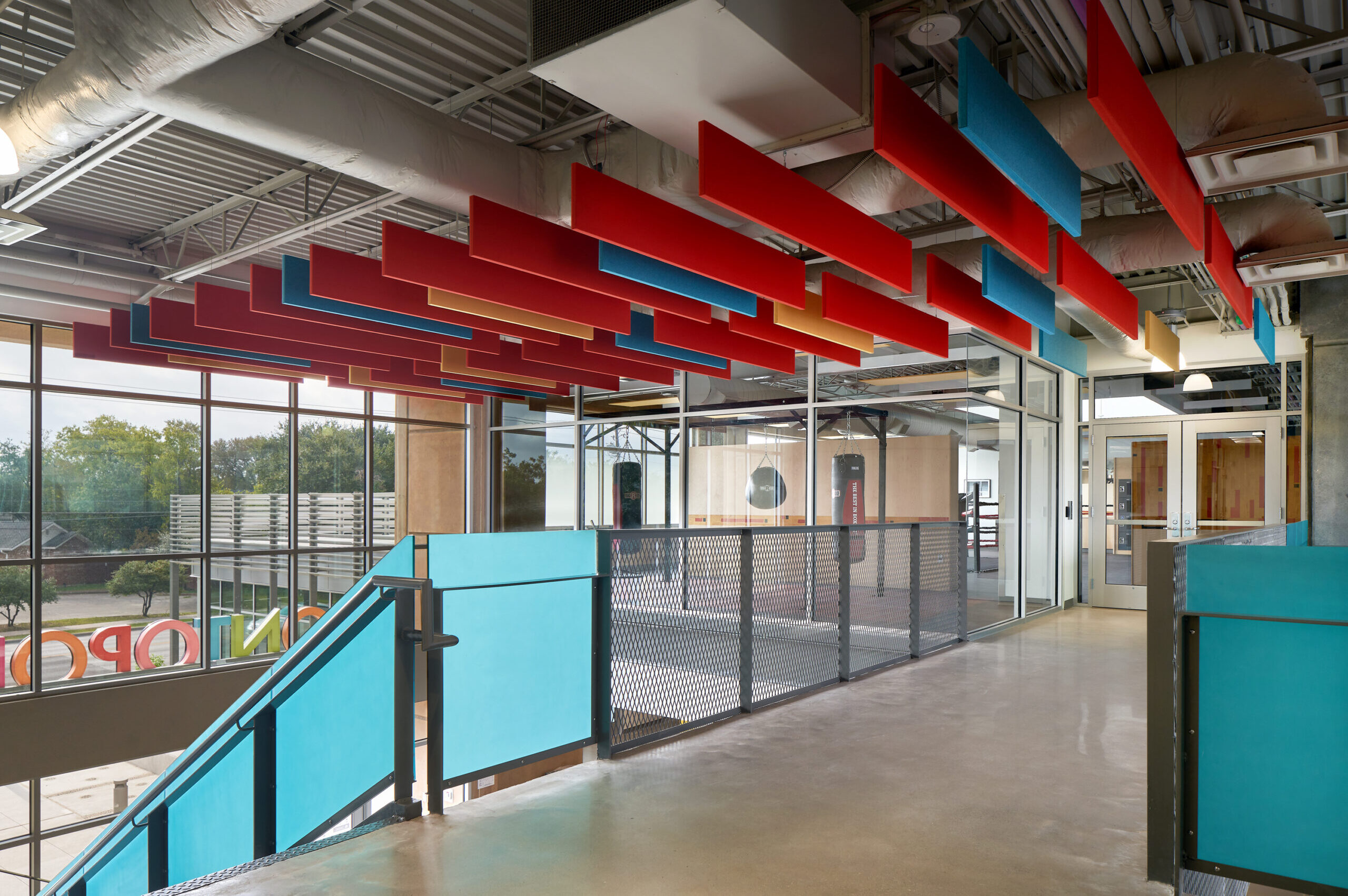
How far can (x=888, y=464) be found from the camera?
9.50 meters

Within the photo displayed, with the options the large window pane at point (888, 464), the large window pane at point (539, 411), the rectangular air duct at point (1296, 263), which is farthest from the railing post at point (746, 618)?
the large window pane at point (539, 411)

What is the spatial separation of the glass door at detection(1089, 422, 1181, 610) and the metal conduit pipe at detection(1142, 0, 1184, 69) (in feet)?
24.6

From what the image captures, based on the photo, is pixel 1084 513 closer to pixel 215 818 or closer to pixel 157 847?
pixel 215 818

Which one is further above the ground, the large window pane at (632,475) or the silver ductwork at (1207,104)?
the silver ductwork at (1207,104)

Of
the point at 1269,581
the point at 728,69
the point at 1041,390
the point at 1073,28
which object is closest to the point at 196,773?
the point at 728,69

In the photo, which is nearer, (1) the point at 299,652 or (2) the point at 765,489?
(1) the point at 299,652

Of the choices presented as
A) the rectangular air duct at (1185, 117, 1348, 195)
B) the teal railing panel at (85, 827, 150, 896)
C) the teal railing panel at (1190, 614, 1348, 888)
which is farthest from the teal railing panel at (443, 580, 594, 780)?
the rectangular air duct at (1185, 117, 1348, 195)

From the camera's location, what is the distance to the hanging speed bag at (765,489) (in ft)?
34.3

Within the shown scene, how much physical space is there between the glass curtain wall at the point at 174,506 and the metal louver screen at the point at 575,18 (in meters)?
8.69

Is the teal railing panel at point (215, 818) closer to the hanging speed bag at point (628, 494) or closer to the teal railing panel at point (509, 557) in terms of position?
the teal railing panel at point (509, 557)

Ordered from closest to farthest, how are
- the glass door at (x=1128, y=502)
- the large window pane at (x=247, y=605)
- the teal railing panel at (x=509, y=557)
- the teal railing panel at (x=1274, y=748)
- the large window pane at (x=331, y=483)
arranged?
the teal railing panel at (x=1274, y=748), the teal railing panel at (x=509, y=557), the large window pane at (x=247, y=605), the glass door at (x=1128, y=502), the large window pane at (x=331, y=483)

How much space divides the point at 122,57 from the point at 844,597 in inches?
210

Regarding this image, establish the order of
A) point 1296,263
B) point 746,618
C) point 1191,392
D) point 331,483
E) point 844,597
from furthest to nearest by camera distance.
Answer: point 331,483, point 1191,392, point 844,597, point 1296,263, point 746,618

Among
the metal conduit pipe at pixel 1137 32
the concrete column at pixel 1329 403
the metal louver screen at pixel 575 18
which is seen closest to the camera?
the metal louver screen at pixel 575 18
